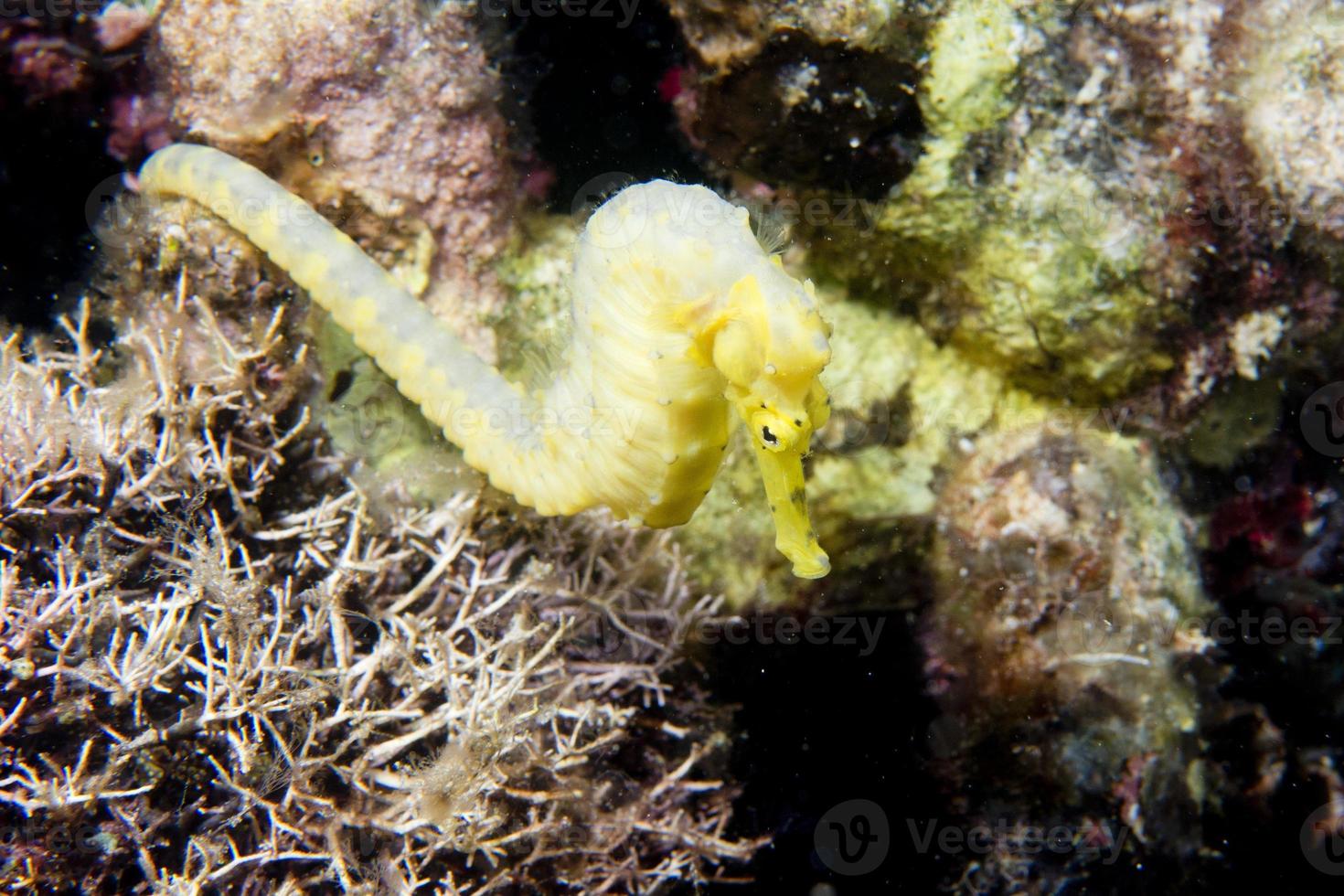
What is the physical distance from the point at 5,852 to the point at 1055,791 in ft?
15.1

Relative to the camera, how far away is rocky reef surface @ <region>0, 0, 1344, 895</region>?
128 inches

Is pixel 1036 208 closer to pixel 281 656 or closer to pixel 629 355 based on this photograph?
pixel 629 355

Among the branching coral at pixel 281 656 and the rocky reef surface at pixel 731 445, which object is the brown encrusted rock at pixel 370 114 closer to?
the rocky reef surface at pixel 731 445

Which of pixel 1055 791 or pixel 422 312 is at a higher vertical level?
pixel 422 312

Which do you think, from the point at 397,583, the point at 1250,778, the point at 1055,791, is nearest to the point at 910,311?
the point at 1055,791

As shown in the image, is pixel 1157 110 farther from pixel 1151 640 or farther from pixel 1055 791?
pixel 1055 791

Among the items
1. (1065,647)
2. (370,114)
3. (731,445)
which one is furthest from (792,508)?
(370,114)

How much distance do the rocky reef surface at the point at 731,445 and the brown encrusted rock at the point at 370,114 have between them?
0.02 m

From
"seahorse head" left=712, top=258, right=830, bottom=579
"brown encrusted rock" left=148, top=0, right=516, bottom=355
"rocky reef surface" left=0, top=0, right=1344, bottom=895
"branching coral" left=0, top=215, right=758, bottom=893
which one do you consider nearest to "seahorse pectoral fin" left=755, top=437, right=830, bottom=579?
"seahorse head" left=712, top=258, right=830, bottom=579

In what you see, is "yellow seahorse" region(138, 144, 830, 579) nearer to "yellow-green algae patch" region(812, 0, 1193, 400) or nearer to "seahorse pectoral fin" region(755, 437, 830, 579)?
"seahorse pectoral fin" region(755, 437, 830, 579)

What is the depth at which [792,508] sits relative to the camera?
243 centimetres

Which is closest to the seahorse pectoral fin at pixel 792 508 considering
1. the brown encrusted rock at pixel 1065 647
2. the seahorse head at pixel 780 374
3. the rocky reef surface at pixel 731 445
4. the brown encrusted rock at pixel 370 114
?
the seahorse head at pixel 780 374

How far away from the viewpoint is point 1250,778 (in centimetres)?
517

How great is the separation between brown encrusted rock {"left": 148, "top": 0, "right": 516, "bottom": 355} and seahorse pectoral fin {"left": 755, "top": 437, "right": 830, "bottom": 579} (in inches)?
89.7
